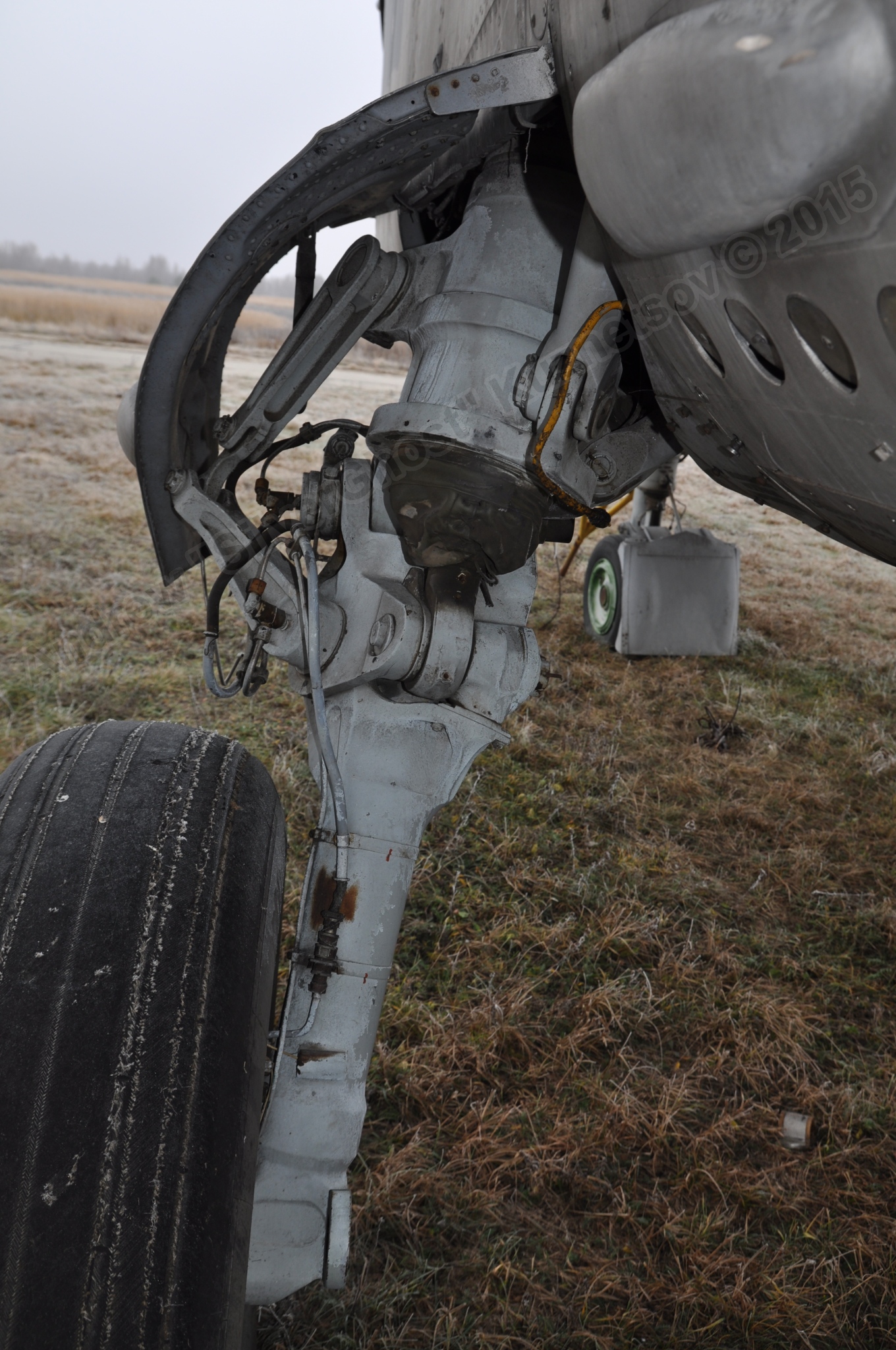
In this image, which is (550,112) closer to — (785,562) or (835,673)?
(835,673)

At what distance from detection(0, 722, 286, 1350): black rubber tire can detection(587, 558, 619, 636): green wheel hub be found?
9.80 ft

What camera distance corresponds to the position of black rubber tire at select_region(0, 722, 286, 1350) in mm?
929

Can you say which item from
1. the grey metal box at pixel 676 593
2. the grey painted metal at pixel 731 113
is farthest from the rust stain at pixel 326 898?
the grey metal box at pixel 676 593

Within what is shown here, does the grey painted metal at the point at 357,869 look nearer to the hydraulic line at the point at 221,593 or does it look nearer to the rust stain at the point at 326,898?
the rust stain at the point at 326,898

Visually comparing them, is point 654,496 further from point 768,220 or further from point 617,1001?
point 768,220

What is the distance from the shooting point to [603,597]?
4.33 meters

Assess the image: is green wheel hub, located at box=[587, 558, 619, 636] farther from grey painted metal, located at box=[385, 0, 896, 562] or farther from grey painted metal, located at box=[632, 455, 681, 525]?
grey painted metal, located at box=[385, 0, 896, 562]

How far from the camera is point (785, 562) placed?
6.36 m

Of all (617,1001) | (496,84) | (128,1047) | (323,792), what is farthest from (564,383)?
(617,1001)

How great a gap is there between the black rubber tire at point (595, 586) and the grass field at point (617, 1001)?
0.10 metres

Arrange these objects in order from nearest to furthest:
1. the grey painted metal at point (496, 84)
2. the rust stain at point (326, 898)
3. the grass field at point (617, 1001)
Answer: the grey painted metal at point (496, 84) < the rust stain at point (326, 898) < the grass field at point (617, 1001)

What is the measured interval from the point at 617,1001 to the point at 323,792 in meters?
1.07

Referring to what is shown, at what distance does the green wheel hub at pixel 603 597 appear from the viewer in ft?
13.6

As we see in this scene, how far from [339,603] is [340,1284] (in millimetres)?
974
